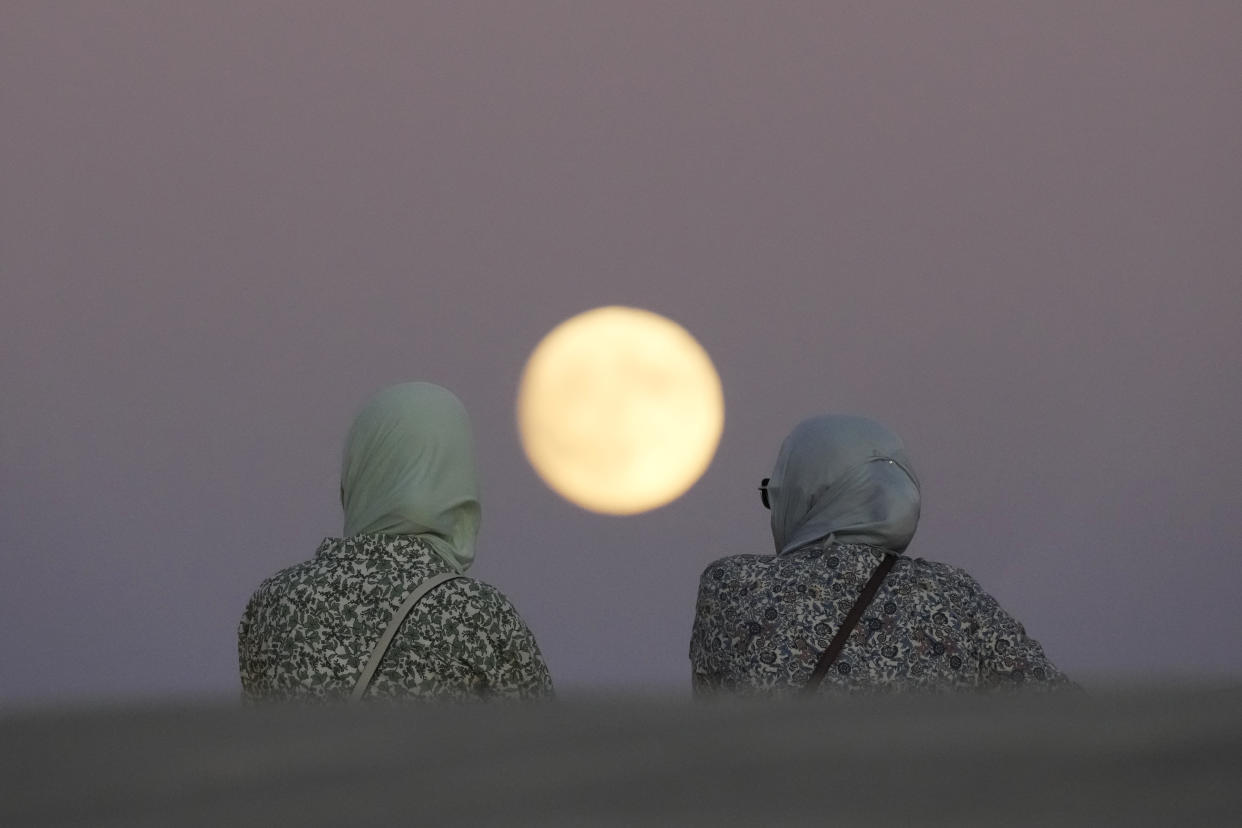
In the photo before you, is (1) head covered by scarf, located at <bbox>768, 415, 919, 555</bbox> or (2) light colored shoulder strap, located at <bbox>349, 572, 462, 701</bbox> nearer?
(2) light colored shoulder strap, located at <bbox>349, 572, 462, 701</bbox>

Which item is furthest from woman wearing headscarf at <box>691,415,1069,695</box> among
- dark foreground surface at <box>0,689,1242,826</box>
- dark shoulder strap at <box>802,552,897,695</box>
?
dark foreground surface at <box>0,689,1242,826</box>

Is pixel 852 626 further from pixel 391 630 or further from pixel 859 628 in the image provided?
pixel 391 630

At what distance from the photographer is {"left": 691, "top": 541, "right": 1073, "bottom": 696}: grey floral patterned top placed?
1.85 meters

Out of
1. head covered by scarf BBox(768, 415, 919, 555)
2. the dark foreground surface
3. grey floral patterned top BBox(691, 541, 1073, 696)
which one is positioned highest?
the dark foreground surface

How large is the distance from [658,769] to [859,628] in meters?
1.78

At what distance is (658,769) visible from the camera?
13cm

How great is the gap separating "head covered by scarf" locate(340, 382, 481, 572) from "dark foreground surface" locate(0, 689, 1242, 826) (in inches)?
71.5

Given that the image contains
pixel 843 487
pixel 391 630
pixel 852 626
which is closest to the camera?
pixel 391 630

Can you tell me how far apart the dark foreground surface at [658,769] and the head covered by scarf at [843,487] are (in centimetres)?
199

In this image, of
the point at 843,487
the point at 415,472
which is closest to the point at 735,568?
the point at 843,487

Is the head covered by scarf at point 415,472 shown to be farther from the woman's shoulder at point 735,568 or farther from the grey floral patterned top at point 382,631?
the woman's shoulder at point 735,568

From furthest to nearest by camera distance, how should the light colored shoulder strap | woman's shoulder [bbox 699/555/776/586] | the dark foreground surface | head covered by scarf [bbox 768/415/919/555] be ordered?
head covered by scarf [bbox 768/415/919/555] < woman's shoulder [bbox 699/555/776/586] < the light colored shoulder strap < the dark foreground surface

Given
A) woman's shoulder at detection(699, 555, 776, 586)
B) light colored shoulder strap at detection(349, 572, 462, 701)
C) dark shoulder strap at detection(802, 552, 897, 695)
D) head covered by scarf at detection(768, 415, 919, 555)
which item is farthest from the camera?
head covered by scarf at detection(768, 415, 919, 555)

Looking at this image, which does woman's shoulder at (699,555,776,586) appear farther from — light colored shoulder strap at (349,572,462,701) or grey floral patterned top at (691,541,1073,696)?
light colored shoulder strap at (349,572,462,701)
